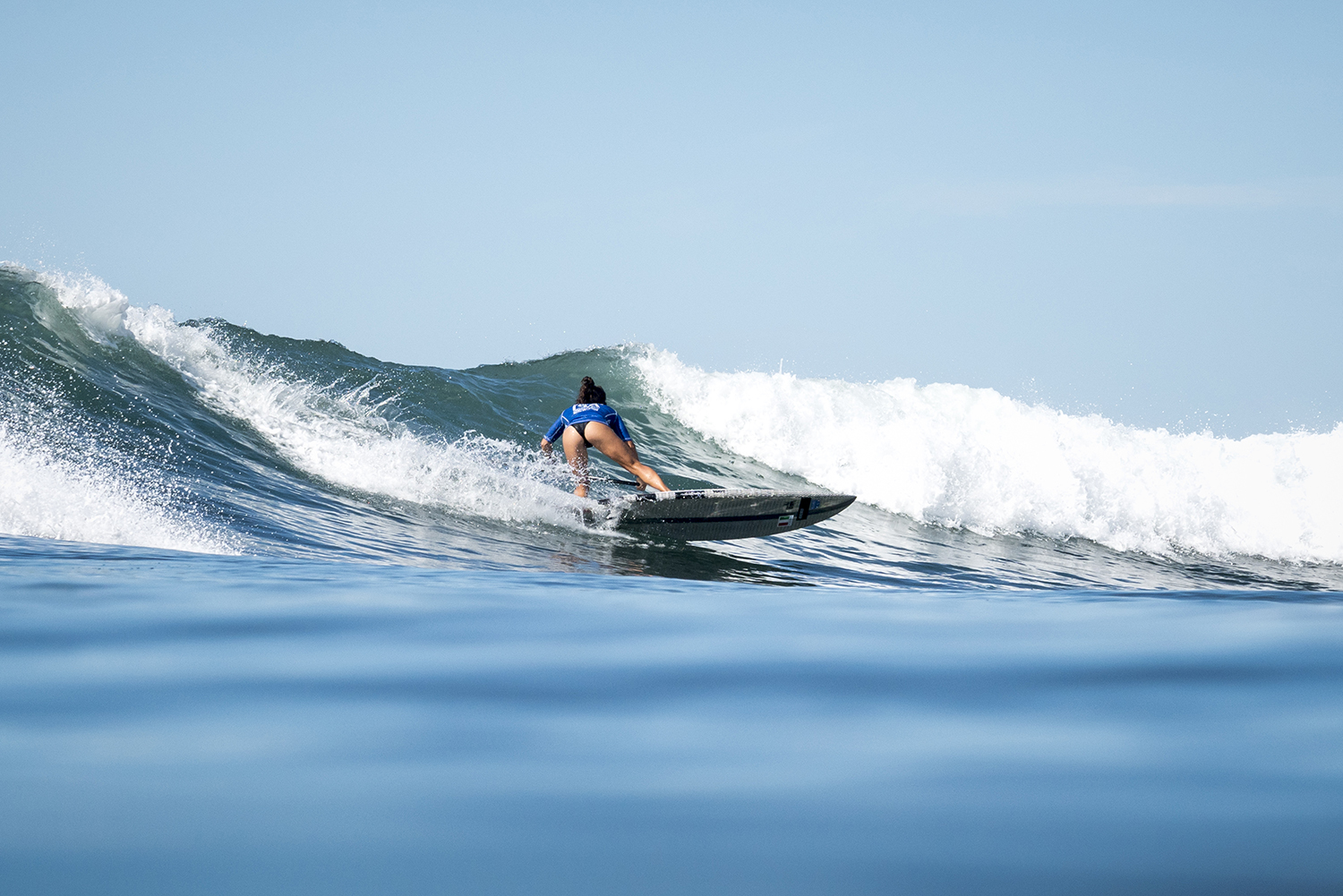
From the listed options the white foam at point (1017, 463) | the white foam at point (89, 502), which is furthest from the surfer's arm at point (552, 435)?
the white foam at point (1017, 463)

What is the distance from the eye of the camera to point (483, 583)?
11.3 feet

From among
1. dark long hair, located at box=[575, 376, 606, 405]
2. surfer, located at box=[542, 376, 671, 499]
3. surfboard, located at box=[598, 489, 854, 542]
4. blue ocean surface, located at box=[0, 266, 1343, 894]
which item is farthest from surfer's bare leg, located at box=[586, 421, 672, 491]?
blue ocean surface, located at box=[0, 266, 1343, 894]

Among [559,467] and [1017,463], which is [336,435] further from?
[1017,463]

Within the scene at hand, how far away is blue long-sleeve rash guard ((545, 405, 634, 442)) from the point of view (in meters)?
9.41

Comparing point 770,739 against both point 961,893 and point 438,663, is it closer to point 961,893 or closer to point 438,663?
point 961,893

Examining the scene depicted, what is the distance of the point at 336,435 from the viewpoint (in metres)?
11.4

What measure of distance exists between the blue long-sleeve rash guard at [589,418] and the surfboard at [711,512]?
2.57ft

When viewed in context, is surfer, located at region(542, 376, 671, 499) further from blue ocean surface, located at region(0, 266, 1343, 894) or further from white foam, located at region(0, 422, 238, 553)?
blue ocean surface, located at region(0, 266, 1343, 894)

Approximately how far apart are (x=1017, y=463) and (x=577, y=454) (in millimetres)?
8654

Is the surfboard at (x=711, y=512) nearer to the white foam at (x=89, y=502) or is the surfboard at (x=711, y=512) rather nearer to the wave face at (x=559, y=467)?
the wave face at (x=559, y=467)

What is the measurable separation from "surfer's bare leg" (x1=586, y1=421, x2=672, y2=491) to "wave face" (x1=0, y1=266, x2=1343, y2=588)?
0.62 metres

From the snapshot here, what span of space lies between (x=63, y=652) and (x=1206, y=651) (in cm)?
255

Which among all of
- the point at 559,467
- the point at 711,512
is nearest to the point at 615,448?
the point at 559,467

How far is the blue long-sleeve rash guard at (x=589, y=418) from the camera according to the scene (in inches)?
370
